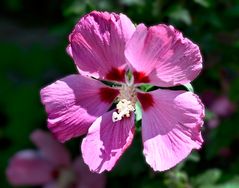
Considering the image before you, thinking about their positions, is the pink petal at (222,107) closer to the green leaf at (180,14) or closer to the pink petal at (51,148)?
the green leaf at (180,14)

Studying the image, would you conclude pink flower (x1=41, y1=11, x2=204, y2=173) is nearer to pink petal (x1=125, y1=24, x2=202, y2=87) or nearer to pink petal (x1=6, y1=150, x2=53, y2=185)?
pink petal (x1=125, y1=24, x2=202, y2=87)

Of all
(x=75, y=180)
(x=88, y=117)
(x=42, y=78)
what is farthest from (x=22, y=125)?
(x=88, y=117)

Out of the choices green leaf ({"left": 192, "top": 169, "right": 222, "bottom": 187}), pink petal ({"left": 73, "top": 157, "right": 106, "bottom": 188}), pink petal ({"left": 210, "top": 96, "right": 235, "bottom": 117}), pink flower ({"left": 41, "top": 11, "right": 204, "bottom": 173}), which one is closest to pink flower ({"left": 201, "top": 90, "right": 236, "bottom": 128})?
pink petal ({"left": 210, "top": 96, "right": 235, "bottom": 117})

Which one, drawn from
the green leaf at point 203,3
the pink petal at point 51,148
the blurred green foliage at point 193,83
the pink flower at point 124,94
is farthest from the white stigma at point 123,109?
the pink petal at point 51,148

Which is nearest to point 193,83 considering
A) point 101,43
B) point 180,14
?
point 180,14

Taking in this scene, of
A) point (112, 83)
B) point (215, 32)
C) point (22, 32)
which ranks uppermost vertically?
point (112, 83)

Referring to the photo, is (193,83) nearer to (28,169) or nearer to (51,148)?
(51,148)

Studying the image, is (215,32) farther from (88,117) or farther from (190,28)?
(88,117)
